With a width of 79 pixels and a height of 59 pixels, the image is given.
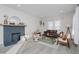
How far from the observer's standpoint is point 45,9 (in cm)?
202

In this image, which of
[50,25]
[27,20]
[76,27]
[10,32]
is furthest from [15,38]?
[76,27]

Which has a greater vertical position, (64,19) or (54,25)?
(64,19)

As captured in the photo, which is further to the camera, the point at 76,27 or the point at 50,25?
the point at 50,25

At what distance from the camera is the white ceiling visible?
1.94 metres

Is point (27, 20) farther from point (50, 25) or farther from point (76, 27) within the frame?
point (76, 27)

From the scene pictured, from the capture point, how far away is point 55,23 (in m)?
2.07

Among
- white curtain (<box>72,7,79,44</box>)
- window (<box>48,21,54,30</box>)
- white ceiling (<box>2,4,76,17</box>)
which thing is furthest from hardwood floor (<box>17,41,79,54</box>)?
white ceiling (<box>2,4,76,17</box>)

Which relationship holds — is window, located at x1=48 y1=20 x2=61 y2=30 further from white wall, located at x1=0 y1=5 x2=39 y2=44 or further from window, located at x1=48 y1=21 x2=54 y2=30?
white wall, located at x1=0 y1=5 x2=39 y2=44

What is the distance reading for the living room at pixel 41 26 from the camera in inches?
76.6

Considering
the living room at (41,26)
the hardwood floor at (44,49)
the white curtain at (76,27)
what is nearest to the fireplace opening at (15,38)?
the living room at (41,26)

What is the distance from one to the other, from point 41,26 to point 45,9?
1.21 ft

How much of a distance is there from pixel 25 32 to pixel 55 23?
2.19 feet

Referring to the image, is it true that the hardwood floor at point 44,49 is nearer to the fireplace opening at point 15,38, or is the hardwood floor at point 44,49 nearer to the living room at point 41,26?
the living room at point 41,26
